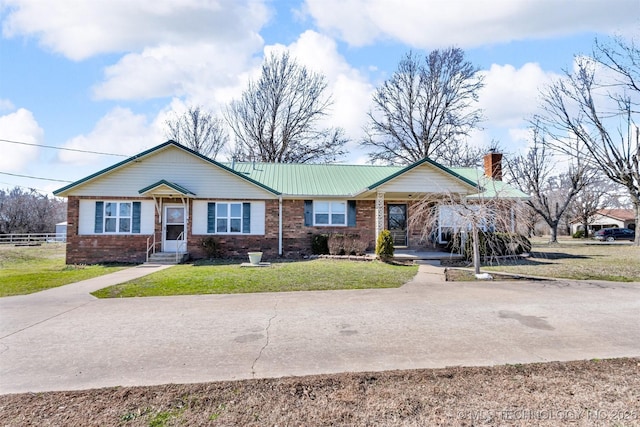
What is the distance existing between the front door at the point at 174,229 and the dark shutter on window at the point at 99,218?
2.80 meters

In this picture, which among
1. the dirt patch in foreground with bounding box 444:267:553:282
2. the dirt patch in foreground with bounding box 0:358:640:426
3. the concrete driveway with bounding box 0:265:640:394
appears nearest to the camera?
the dirt patch in foreground with bounding box 0:358:640:426

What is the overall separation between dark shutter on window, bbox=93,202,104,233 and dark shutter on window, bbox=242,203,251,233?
6.54 meters

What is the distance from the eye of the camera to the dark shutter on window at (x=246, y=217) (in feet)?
60.4

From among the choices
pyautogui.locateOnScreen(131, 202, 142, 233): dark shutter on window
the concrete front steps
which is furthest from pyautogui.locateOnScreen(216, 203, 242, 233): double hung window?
pyautogui.locateOnScreen(131, 202, 142, 233): dark shutter on window

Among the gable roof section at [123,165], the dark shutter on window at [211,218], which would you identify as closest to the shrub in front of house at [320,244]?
the gable roof section at [123,165]

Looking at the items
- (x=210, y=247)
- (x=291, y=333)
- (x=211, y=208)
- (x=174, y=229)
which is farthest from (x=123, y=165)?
(x=291, y=333)

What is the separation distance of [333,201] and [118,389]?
15630mm

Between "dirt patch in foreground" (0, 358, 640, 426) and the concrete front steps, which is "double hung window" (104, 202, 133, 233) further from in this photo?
"dirt patch in foreground" (0, 358, 640, 426)

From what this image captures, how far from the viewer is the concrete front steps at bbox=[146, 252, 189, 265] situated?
1677cm

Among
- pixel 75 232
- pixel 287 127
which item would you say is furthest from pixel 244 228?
pixel 287 127

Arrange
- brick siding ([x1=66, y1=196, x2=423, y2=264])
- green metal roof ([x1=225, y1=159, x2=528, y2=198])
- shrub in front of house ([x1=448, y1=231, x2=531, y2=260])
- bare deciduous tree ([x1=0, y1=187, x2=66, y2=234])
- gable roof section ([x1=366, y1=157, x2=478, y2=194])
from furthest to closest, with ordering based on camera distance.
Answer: bare deciduous tree ([x1=0, y1=187, x2=66, y2=234]) → green metal roof ([x1=225, y1=159, x2=528, y2=198]) → brick siding ([x1=66, y1=196, x2=423, y2=264]) → gable roof section ([x1=366, y1=157, x2=478, y2=194]) → shrub in front of house ([x1=448, y1=231, x2=531, y2=260])

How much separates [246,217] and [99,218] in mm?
6818

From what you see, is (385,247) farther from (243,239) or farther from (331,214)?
(243,239)

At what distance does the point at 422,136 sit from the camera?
36.7 m
